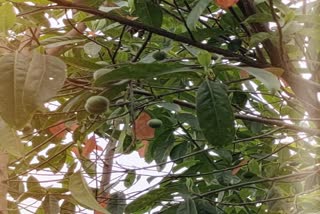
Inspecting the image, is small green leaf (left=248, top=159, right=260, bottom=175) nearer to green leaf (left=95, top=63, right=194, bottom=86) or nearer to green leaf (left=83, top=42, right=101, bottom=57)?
green leaf (left=83, top=42, right=101, bottom=57)

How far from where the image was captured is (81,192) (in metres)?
0.65

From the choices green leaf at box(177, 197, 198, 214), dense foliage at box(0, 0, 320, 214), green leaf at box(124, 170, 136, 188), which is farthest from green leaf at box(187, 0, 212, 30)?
green leaf at box(124, 170, 136, 188)

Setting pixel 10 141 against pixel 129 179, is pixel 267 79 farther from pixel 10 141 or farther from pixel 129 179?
pixel 129 179

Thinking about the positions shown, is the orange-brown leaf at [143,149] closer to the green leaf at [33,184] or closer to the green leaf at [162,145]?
the green leaf at [162,145]

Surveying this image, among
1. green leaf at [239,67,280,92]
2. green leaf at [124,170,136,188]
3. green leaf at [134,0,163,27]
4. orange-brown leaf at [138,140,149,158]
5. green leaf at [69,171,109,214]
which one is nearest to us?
green leaf at [239,67,280,92]

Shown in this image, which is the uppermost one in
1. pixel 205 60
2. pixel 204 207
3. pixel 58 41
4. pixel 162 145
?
pixel 58 41

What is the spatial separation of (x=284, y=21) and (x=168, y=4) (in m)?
0.24

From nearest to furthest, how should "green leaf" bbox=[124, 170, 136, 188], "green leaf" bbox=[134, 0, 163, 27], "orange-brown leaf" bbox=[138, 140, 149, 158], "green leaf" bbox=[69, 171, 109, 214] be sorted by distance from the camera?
"green leaf" bbox=[69, 171, 109, 214] → "green leaf" bbox=[134, 0, 163, 27] → "green leaf" bbox=[124, 170, 136, 188] → "orange-brown leaf" bbox=[138, 140, 149, 158]

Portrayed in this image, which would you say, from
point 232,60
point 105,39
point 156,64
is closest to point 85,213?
point 105,39

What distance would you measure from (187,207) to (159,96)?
0.66 feet

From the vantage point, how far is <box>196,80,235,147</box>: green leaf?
61 cm

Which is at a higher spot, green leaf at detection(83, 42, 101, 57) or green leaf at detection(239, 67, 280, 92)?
green leaf at detection(83, 42, 101, 57)

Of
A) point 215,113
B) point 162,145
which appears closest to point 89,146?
point 162,145

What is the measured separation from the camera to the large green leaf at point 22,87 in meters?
0.53
